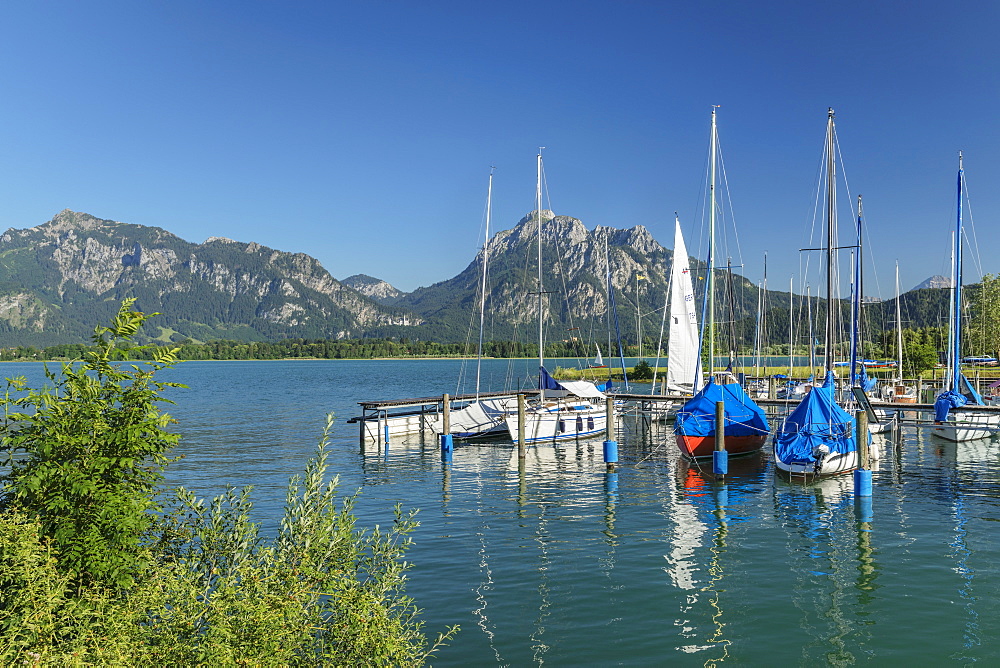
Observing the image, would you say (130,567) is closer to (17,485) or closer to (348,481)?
(17,485)

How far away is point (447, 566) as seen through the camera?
20.3 metres

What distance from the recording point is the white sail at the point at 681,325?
49688 millimetres

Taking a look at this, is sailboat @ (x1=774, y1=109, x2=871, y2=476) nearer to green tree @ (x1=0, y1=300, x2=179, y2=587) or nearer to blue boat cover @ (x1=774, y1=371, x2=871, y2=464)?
blue boat cover @ (x1=774, y1=371, x2=871, y2=464)

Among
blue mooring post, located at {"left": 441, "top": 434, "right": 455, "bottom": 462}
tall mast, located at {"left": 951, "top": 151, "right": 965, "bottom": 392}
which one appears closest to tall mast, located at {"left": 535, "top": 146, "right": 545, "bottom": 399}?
blue mooring post, located at {"left": 441, "top": 434, "right": 455, "bottom": 462}

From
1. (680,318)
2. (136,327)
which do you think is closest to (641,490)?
(680,318)

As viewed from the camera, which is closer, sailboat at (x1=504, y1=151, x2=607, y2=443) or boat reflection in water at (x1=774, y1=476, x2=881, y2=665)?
boat reflection in water at (x1=774, y1=476, x2=881, y2=665)

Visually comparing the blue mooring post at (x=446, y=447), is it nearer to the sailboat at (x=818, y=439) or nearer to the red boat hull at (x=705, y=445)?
the red boat hull at (x=705, y=445)

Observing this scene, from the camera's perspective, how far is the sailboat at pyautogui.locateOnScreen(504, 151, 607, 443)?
45531 mm

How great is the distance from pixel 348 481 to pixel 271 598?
27.5 meters

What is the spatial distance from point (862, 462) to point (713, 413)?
9503 millimetres

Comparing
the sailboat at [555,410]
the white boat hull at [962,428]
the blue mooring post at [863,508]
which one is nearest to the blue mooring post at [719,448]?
the blue mooring post at [863,508]

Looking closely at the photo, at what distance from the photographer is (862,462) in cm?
2762

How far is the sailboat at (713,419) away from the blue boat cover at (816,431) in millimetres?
4145

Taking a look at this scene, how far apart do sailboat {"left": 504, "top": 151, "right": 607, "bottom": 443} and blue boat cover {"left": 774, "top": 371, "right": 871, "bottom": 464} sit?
15.7m
